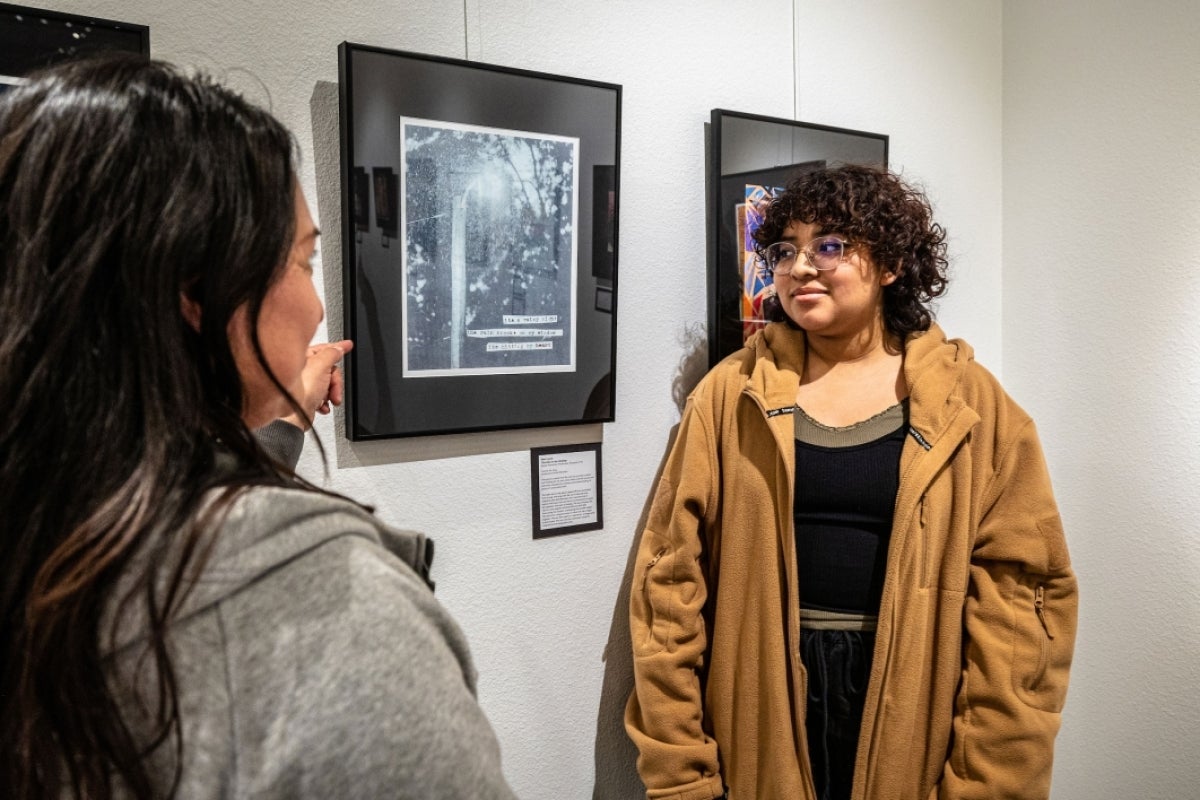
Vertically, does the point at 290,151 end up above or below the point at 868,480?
above

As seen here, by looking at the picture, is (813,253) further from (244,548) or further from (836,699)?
(244,548)

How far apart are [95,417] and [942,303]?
1887mm

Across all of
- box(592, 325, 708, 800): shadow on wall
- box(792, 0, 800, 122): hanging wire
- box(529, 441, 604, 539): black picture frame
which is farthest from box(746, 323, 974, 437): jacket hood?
box(792, 0, 800, 122): hanging wire

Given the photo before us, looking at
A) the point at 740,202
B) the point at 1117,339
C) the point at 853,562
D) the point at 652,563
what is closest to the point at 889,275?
the point at 740,202

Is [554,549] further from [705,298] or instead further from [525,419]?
[705,298]

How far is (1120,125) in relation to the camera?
182 cm

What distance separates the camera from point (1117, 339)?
1843mm

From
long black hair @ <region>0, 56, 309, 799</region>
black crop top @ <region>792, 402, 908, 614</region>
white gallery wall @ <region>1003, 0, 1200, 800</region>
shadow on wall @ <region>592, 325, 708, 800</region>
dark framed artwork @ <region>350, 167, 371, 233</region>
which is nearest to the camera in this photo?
long black hair @ <region>0, 56, 309, 799</region>

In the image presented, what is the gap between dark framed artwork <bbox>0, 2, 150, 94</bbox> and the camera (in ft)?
3.34

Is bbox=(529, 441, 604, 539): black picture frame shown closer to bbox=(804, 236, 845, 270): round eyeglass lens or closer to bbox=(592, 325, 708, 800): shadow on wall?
bbox=(592, 325, 708, 800): shadow on wall

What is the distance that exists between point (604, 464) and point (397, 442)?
40 cm

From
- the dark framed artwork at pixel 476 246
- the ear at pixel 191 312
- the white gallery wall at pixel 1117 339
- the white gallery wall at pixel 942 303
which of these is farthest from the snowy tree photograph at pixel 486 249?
the white gallery wall at pixel 1117 339

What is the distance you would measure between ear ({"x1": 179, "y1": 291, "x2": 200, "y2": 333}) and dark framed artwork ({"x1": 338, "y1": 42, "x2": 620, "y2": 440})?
72 cm

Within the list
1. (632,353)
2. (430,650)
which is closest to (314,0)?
(632,353)
